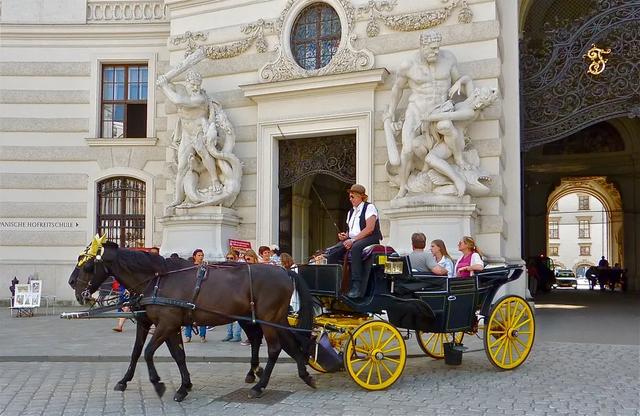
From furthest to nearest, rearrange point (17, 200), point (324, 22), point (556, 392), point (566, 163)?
point (566, 163) < point (17, 200) < point (324, 22) < point (556, 392)

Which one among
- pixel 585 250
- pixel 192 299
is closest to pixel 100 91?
pixel 192 299

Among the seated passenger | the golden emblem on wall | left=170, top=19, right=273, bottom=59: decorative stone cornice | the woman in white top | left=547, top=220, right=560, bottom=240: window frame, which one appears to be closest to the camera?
the seated passenger

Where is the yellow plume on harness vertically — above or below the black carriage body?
above

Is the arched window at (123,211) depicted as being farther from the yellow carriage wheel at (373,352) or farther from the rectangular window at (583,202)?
the rectangular window at (583,202)

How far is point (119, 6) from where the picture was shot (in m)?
17.9

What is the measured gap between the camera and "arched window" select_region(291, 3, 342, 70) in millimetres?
14781

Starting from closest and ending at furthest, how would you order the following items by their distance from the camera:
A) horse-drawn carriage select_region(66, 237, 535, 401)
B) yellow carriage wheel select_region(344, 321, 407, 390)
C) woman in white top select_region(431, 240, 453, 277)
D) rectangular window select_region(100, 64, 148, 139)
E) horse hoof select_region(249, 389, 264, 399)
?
horse hoof select_region(249, 389, 264, 399), horse-drawn carriage select_region(66, 237, 535, 401), yellow carriage wheel select_region(344, 321, 407, 390), woman in white top select_region(431, 240, 453, 277), rectangular window select_region(100, 64, 148, 139)

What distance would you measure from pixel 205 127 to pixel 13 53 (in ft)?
22.9

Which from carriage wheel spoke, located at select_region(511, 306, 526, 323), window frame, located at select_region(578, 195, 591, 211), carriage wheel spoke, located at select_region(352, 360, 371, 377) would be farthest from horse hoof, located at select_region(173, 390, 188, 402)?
window frame, located at select_region(578, 195, 591, 211)

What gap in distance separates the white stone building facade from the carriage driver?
191 inches

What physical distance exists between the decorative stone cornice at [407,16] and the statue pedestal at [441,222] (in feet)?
12.5

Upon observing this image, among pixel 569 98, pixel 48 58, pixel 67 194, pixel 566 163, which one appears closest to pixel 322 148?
pixel 569 98

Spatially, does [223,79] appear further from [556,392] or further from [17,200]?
[556,392]

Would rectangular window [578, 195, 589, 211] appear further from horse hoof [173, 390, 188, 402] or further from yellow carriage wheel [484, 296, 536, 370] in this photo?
horse hoof [173, 390, 188, 402]
